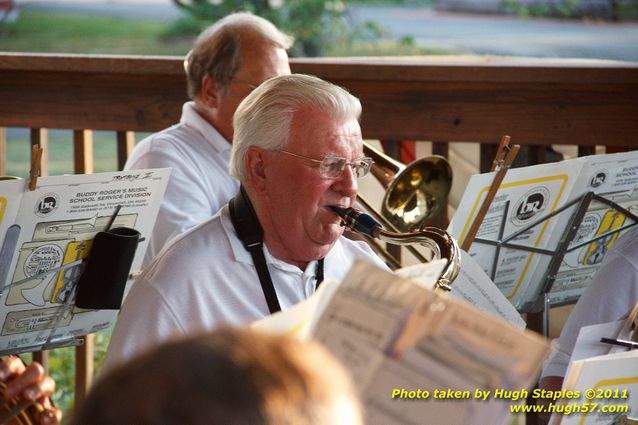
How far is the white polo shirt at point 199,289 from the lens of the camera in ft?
6.71

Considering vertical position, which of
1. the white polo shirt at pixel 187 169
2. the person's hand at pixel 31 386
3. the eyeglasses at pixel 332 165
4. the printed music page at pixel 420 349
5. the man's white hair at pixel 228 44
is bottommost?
the white polo shirt at pixel 187 169

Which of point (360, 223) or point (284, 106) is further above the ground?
point (284, 106)

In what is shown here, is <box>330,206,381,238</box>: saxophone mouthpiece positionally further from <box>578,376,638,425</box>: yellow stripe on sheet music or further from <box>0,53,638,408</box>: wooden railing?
<box>0,53,638,408</box>: wooden railing

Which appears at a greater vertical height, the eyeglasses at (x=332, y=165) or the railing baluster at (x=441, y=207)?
the eyeglasses at (x=332, y=165)

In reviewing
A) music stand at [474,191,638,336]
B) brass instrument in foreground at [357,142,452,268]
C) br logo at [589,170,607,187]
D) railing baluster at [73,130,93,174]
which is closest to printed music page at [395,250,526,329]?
music stand at [474,191,638,336]

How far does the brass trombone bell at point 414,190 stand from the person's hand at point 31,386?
1668 millimetres

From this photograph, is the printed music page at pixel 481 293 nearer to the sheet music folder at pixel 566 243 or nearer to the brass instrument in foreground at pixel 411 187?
the sheet music folder at pixel 566 243

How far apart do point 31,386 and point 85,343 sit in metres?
1.83

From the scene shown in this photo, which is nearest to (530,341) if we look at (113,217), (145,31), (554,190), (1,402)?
(1,402)

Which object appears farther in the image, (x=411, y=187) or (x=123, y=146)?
(x=123, y=146)

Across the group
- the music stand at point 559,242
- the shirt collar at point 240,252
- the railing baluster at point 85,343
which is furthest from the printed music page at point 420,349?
the railing baluster at point 85,343

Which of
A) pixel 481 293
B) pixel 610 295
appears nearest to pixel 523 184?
pixel 610 295

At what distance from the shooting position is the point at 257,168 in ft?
7.62

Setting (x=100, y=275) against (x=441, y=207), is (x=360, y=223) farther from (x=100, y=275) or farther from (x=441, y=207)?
(x=441, y=207)
